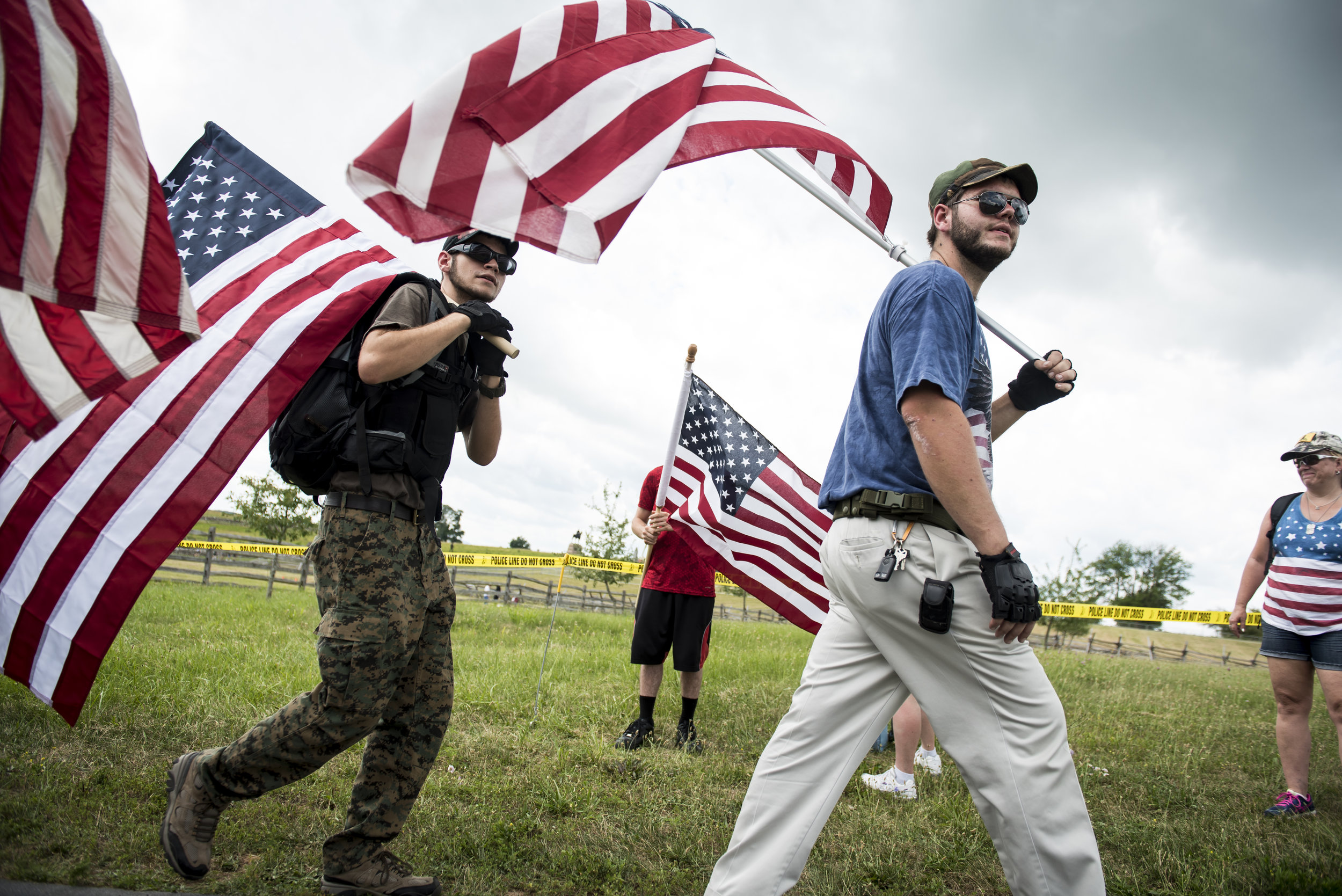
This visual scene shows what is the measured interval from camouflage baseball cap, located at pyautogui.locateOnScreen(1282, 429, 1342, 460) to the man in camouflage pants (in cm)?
510

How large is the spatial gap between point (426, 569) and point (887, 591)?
1.67 metres

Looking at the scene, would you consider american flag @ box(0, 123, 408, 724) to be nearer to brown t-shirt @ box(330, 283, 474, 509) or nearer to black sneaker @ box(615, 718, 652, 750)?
brown t-shirt @ box(330, 283, 474, 509)

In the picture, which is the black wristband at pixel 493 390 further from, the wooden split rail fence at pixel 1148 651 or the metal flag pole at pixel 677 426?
the wooden split rail fence at pixel 1148 651

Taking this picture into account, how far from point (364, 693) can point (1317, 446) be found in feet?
18.7

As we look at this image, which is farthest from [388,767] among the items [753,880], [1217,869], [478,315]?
[1217,869]

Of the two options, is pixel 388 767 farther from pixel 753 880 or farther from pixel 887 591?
pixel 887 591

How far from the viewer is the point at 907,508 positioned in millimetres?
2211

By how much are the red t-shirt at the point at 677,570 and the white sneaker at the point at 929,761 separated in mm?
1829

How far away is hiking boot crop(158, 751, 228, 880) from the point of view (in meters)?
2.57

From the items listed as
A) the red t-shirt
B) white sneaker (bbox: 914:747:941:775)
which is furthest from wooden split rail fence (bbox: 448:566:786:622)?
white sneaker (bbox: 914:747:941:775)

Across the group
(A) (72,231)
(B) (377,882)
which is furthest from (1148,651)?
(A) (72,231)

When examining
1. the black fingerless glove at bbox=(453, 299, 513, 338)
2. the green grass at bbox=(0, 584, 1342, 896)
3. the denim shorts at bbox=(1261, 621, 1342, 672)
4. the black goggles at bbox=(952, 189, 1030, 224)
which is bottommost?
the green grass at bbox=(0, 584, 1342, 896)

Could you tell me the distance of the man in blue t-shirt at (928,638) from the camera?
2049 mm

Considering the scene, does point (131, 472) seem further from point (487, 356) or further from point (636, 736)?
point (636, 736)
